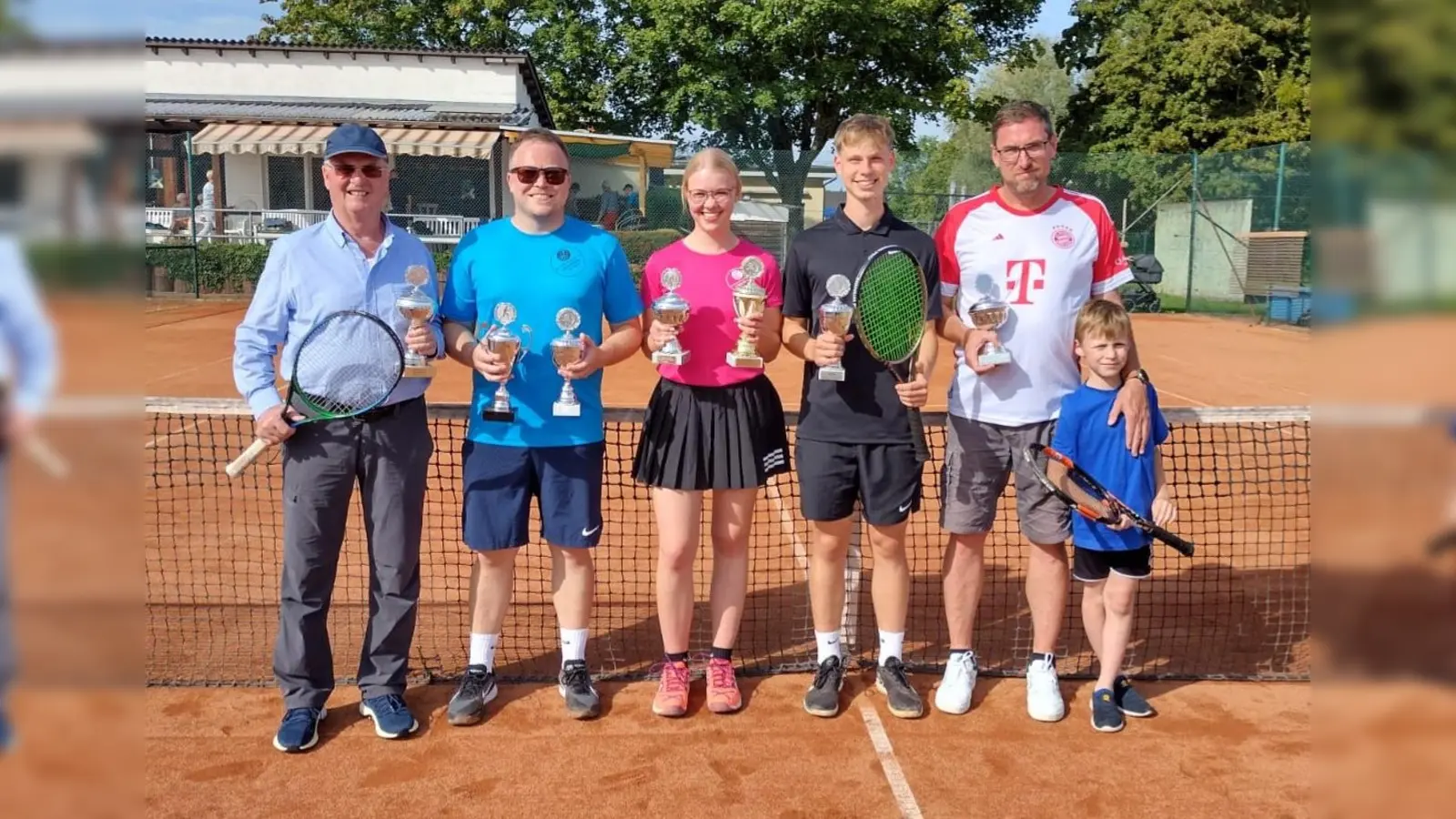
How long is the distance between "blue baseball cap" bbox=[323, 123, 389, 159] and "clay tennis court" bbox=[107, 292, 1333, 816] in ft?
3.89

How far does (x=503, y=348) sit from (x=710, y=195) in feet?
2.61

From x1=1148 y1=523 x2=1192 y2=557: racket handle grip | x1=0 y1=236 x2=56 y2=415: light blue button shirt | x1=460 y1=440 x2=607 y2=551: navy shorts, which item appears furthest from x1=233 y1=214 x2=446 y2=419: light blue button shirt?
x1=0 y1=236 x2=56 y2=415: light blue button shirt

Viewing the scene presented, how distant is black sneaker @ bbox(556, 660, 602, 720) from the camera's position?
3635 millimetres

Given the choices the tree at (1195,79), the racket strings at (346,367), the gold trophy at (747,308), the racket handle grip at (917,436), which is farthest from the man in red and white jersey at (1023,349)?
the tree at (1195,79)

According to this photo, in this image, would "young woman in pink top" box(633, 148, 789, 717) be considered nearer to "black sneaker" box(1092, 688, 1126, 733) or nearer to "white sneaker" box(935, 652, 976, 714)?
"white sneaker" box(935, 652, 976, 714)

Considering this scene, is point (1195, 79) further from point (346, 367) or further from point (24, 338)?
point (24, 338)

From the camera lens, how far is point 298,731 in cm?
338

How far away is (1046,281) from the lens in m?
3.50

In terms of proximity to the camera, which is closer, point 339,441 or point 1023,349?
point 339,441

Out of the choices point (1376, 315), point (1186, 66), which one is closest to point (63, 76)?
point (1376, 315)

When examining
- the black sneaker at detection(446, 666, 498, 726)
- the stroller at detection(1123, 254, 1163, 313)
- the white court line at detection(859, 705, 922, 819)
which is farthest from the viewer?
the stroller at detection(1123, 254, 1163, 313)

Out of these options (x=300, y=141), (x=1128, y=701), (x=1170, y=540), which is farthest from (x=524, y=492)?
(x=300, y=141)

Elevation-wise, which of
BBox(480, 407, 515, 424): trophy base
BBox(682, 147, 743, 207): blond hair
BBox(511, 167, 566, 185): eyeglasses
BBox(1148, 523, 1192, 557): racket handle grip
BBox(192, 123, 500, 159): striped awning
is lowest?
BBox(1148, 523, 1192, 557): racket handle grip

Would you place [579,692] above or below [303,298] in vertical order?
below
